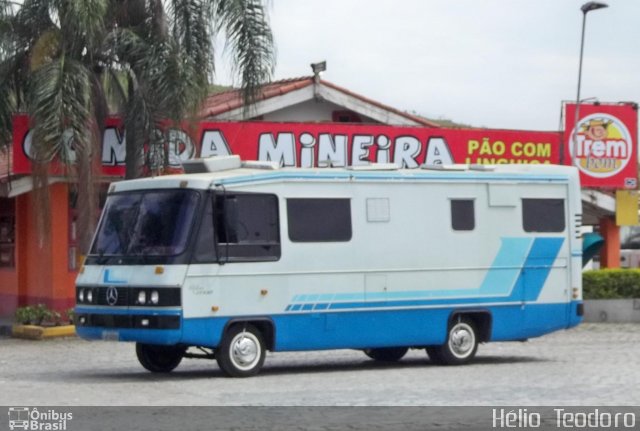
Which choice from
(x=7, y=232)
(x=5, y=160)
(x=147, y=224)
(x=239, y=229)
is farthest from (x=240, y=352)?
(x=7, y=232)

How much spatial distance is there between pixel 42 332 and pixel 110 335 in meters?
8.02

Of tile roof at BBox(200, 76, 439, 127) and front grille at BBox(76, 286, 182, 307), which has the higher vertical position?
tile roof at BBox(200, 76, 439, 127)

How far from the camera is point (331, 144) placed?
90.7 feet

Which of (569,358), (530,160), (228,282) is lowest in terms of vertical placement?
(569,358)

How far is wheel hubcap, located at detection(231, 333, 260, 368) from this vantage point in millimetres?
17125

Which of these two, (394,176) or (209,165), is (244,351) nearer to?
(209,165)

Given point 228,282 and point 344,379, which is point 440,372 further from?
point 228,282

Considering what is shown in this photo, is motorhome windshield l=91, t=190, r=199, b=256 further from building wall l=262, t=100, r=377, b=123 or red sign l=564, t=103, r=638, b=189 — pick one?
red sign l=564, t=103, r=638, b=189

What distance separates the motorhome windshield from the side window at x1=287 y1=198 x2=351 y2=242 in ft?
4.74

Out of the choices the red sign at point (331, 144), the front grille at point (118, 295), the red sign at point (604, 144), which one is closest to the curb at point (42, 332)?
the red sign at point (331, 144)

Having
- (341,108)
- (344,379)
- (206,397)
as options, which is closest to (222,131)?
(341,108)

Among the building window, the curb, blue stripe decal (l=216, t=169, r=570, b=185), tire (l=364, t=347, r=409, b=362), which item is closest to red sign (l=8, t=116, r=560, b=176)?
the curb

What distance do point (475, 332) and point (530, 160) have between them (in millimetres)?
11065

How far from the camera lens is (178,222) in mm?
16906
